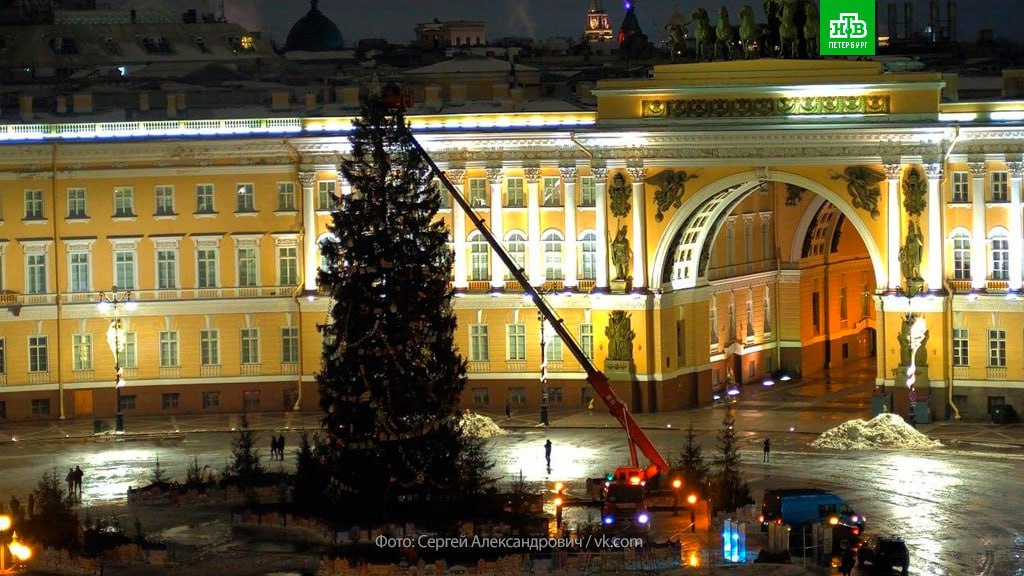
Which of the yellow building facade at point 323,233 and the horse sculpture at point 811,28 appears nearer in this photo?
the horse sculpture at point 811,28

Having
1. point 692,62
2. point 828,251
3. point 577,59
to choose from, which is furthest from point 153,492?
point 577,59

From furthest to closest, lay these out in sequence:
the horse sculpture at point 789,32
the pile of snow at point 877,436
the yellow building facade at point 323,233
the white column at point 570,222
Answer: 1. the white column at point 570,222
2. the yellow building facade at point 323,233
3. the horse sculpture at point 789,32
4. the pile of snow at point 877,436

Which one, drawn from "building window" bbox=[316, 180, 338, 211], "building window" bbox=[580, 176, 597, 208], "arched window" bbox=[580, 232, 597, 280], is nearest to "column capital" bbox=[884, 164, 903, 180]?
"building window" bbox=[580, 176, 597, 208]

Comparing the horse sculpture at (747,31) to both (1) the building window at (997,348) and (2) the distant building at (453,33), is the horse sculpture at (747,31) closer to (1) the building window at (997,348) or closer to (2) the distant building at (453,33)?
(1) the building window at (997,348)

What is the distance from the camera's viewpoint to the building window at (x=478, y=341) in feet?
335

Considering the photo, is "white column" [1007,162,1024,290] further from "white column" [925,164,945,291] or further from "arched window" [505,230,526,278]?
"arched window" [505,230,526,278]

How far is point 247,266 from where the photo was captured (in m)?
103

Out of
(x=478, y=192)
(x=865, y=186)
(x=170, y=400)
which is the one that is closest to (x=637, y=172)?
(x=478, y=192)

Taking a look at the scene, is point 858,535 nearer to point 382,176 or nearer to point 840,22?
point 382,176

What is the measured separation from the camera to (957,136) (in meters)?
95.8

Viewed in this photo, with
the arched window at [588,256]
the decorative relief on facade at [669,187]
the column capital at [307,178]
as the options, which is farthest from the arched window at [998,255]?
the column capital at [307,178]

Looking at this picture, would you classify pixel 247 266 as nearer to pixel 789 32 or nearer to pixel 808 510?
pixel 789 32

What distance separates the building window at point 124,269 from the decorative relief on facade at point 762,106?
1947 centimetres

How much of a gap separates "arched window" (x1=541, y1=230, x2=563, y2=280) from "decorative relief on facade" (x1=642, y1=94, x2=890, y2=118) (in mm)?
5596
